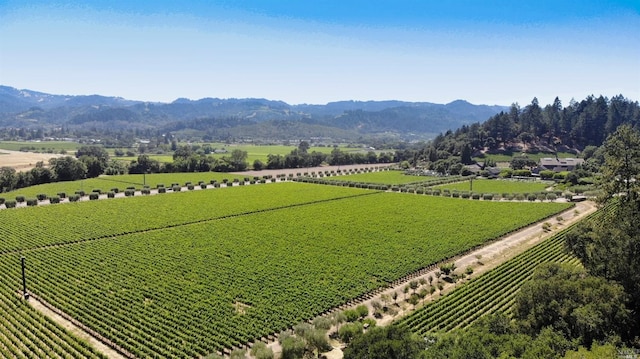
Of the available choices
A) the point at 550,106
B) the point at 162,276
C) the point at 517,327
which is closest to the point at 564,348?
the point at 517,327

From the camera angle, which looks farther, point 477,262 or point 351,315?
point 477,262

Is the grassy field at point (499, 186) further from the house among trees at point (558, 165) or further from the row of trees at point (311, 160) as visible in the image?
the row of trees at point (311, 160)

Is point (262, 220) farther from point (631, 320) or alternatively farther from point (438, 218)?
point (631, 320)

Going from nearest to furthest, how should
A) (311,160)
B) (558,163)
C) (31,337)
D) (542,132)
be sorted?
(31,337) < (558,163) < (311,160) < (542,132)

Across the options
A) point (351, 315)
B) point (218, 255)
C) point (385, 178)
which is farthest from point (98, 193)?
point (385, 178)

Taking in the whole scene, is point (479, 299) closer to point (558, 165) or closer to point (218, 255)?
point (218, 255)

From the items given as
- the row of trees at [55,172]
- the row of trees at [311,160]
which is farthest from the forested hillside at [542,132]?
the row of trees at [55,172]
